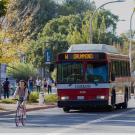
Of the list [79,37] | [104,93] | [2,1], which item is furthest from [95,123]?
[79,37]

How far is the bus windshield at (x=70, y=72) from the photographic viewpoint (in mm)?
33469

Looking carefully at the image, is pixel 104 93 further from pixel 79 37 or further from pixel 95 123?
pixel 79 37

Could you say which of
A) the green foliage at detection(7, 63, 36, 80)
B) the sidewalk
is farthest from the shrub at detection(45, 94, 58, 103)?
the green foliage at detection(7, 63, 36, 80)

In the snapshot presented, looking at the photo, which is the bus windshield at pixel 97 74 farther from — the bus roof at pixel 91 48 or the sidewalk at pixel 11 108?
the sidewalk at pixel 11 108

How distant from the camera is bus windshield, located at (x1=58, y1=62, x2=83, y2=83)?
33469 mm

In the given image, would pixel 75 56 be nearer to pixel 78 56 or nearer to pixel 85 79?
pixel 78 56

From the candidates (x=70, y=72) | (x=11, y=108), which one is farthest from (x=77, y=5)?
(x=70, y=72)

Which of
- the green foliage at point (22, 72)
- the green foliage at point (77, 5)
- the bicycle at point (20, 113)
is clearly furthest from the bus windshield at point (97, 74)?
the green foliage at point (77, 5)

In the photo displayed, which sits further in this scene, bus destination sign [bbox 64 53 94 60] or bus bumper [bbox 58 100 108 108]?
bus destination sign [bbox 64 53 94 60]

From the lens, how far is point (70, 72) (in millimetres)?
33531

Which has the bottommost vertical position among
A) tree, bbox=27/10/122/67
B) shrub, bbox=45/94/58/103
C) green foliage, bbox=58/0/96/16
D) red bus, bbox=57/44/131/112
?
shrub, bbox=45/94/58/103

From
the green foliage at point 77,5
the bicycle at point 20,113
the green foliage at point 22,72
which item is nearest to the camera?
the bicycle at point 20,113

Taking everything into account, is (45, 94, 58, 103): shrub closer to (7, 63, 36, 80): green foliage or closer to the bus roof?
the bus roof

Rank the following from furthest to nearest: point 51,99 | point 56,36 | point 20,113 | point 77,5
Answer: point 77,5, point 56,36, point 51,99, point 20,113
